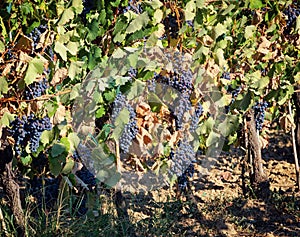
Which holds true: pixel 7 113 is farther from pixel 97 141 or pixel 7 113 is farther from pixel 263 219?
pixel 263 219

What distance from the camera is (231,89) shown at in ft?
13.7

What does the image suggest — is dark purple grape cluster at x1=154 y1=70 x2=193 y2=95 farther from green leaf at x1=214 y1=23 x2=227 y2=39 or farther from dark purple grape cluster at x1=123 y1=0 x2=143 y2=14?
dark purple grape cluster at x1=123 y1=0 x2=143 y2=14

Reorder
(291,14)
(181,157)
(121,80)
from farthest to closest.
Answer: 1. (291,14)
2. (181,157)
3. (121,80)

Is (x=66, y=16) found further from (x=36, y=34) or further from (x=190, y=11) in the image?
(x=190, y=11)

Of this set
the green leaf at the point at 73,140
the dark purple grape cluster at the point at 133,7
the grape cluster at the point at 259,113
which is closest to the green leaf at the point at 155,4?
the dark purple grape cluster at the point at 133,7

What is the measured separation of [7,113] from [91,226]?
1.08 m

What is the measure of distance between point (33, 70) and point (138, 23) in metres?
0.60

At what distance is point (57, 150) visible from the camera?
3.00 m

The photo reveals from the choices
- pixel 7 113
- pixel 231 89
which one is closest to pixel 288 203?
pixel 231 89

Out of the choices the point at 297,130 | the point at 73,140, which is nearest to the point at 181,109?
the point at 73,140

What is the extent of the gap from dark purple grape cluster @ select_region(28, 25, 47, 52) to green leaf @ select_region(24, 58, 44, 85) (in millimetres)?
316

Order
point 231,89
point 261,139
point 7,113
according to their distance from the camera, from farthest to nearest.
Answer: point 261,139 < point 231,89 < point 7,113

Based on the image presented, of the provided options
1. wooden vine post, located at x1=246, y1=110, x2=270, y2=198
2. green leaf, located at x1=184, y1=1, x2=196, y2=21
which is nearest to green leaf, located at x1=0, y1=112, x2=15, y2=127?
green leaf, located at x1=184, y1=1, x2=196, y2=21

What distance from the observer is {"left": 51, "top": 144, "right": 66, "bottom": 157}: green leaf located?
118 inches
